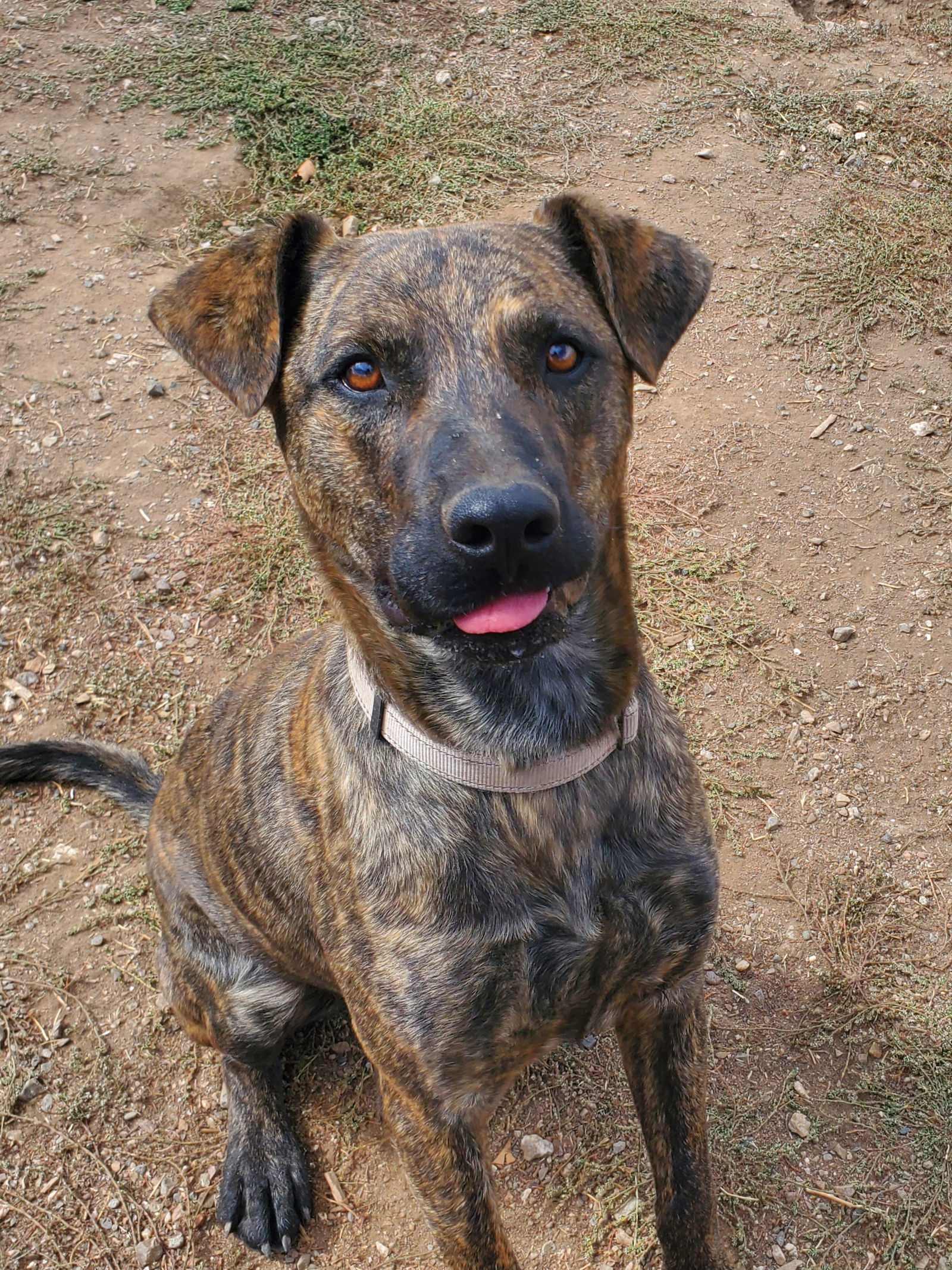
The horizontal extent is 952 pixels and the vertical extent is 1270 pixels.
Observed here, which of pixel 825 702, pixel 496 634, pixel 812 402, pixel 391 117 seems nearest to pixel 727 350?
pixel 812 402

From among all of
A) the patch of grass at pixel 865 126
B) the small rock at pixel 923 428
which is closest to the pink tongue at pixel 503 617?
the small rock at pixel 923 428

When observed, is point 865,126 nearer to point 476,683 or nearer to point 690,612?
point 690,612

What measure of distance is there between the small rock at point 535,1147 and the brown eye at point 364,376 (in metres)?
2.35

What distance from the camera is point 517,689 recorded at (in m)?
2.57

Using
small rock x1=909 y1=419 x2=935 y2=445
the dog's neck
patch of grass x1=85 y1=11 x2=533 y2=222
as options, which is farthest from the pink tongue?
patch of grass x1=85 y1=11 x2=533 y2=222

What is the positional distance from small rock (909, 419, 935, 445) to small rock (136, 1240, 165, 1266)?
453 cm

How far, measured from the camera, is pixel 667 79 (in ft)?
22.5

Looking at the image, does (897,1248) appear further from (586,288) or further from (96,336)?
(96,336)

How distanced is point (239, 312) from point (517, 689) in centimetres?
112

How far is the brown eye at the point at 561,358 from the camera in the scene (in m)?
2.49

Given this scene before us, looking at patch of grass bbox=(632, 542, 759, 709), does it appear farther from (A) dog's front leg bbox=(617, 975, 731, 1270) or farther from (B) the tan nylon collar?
(B) the tan nylon collar

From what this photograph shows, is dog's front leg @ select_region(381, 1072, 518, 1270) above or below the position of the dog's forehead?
below

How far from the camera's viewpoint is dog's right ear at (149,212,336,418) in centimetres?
258

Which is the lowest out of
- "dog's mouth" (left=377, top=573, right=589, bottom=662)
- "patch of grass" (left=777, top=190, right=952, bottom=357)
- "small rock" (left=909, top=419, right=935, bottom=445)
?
"small rock" (left=909, top=419, right=935, bottom=445)
